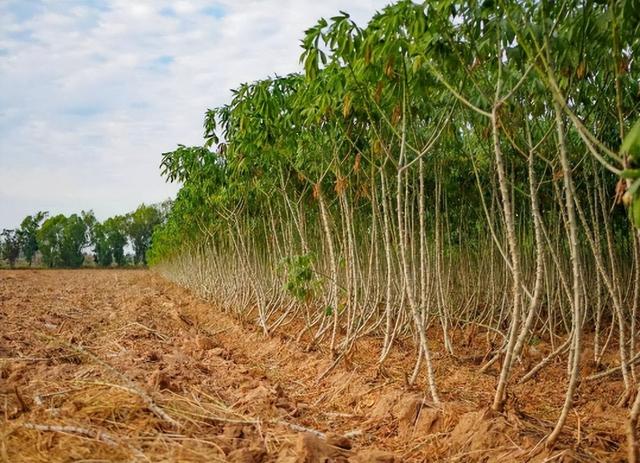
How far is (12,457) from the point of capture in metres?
2.55

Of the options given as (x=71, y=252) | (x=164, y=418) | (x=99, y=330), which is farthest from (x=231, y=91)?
(x=71, y=252)

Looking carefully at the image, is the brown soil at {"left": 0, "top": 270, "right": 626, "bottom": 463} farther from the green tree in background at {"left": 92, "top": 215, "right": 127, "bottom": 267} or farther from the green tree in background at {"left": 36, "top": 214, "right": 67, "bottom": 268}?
the green tree in background at {"left": 92, "top": 215, "right": 127, "bottom": 267}

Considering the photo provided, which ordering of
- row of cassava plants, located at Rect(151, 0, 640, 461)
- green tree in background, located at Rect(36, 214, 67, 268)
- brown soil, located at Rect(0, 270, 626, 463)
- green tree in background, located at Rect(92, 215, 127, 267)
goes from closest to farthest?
brown soil, located at Rect(0, 270, 626, 463), row of cassava plants, located at Rect(151, 0, 640, 461), green tree in background, located at Rect(36, 214, 67, 268), green tree in background, located at Rect(92, 215, 127, 267)

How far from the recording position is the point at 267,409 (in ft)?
12.8

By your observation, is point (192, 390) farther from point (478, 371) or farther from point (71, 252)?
point (71, 252)

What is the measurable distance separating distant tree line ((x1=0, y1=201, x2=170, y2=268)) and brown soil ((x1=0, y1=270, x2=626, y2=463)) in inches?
2218

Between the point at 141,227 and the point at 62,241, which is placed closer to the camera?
the point at 62,241

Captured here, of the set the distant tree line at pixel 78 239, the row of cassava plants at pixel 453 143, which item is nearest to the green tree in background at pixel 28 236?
the distant tree line at pixel 78 239

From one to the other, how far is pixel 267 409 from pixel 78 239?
69104 mm

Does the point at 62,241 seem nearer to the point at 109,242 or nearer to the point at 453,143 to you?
the point at 109,242

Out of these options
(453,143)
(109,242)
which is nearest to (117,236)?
(109,242)

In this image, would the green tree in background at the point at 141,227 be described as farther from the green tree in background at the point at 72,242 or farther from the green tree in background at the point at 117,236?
the green tree in background at the point at 72,242

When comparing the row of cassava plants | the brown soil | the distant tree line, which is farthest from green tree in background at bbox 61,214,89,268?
the brown soil

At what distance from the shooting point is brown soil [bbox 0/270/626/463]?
2.83m
